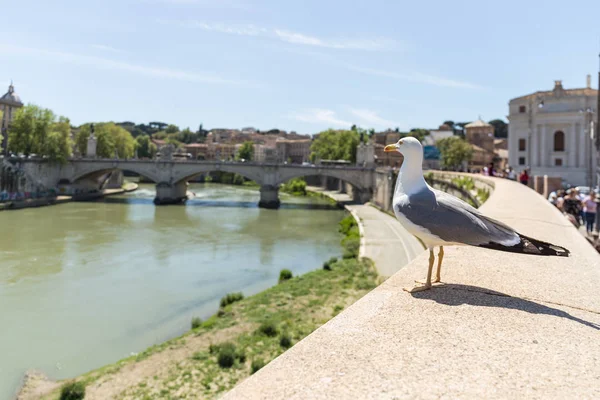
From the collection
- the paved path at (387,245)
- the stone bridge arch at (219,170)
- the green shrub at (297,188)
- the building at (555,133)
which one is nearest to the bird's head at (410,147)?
the paved path at (387,245)

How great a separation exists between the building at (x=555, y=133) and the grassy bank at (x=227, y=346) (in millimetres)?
27179

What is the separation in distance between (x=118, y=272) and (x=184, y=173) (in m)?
29.4

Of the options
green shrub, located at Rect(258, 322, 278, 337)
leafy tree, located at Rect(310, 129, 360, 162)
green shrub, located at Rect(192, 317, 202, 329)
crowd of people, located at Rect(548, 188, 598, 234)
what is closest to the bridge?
leafy tree, located at Rect(310, 129, 360, 162)

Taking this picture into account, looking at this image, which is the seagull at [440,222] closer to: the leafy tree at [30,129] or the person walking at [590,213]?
the person walking at [590,213]

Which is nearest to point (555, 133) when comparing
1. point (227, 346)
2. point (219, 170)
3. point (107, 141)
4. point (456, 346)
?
point (219, 170)

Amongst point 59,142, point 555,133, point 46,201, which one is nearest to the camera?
point 555,133

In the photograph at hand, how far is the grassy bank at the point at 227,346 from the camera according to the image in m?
7.61

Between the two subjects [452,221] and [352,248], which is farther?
[352,248]

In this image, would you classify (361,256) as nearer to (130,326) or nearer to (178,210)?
(130,326)

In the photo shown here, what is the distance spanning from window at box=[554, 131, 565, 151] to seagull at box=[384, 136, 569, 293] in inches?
1481

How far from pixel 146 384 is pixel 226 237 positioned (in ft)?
58.4

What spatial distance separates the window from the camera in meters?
35.9

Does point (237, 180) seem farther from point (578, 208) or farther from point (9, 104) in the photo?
point (578, 208)

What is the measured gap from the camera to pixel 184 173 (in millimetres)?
45219
